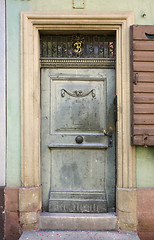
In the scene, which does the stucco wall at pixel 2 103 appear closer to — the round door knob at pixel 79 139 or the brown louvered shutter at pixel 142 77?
the round door knob at pixel 79 139

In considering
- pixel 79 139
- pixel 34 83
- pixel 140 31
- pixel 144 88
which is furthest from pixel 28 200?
pixel 140 31

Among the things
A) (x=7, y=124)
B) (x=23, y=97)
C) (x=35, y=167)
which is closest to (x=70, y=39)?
(x=23, y=97)

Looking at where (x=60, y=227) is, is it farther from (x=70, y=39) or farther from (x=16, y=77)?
(x=70, y=39)

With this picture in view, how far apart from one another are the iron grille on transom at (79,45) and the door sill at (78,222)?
8.14 ft

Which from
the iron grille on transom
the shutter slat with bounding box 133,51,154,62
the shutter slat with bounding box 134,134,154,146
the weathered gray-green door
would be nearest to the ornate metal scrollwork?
the weathered gray-green door

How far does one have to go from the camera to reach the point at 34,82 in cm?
325

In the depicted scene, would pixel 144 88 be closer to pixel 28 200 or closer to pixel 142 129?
pixel 142 129

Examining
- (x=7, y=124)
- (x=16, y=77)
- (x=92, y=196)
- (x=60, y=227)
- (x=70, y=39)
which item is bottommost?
(x=60, y=227)

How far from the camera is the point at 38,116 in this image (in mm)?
3281

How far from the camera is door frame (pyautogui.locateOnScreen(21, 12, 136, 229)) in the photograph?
317 centimetres

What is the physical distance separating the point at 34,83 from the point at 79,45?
0.96m

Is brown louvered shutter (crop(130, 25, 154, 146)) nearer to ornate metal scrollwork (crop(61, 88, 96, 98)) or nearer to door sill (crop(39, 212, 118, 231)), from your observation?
ornate metal scrollwork (crop(61, 88, 96, 98))

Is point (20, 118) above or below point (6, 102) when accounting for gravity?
below

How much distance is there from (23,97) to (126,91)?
1.53 m
